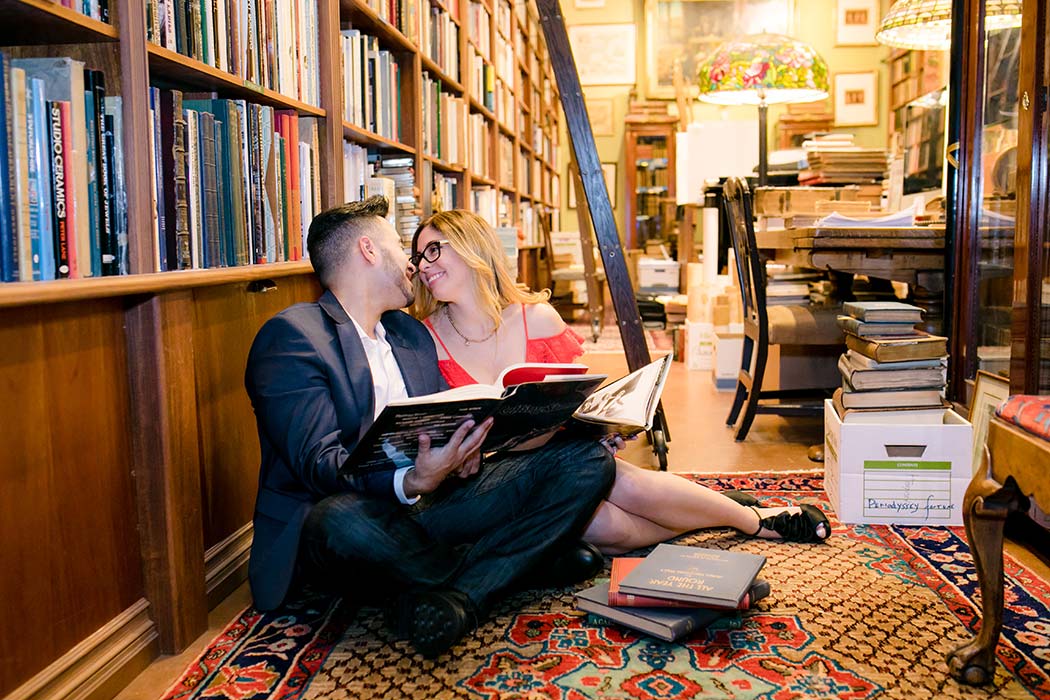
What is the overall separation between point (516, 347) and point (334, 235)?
56cm

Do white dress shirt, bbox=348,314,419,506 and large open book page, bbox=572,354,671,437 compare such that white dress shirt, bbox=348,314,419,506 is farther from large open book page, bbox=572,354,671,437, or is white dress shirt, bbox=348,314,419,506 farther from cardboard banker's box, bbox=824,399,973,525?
cardboard banker's box, bbox=824,399,973,525

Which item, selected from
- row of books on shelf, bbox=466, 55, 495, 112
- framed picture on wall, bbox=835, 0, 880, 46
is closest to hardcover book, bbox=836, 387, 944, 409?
row of books on shelf, bbox=466, 55, 495, 112

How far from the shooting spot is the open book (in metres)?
1.33

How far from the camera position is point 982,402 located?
244 centimetres

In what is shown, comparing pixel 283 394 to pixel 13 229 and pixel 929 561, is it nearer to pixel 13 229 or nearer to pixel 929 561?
pixel 13 229

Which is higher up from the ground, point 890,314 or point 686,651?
point 890,314

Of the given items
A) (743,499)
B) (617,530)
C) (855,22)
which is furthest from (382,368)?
(855,22)

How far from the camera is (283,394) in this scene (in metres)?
1.57

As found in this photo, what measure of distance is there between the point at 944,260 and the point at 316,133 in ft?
6.46

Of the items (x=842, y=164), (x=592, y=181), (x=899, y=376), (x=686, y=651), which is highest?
(x=842, y=164)

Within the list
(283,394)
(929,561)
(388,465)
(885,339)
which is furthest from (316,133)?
(929,561)

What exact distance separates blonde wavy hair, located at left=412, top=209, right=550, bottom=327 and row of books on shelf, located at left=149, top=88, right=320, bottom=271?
308mm

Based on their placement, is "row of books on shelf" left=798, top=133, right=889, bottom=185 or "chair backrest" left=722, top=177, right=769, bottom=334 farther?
"row of books on shelf" left=798, top=133, right=889, bottom=185

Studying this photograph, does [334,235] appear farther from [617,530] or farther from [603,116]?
[603,116]
